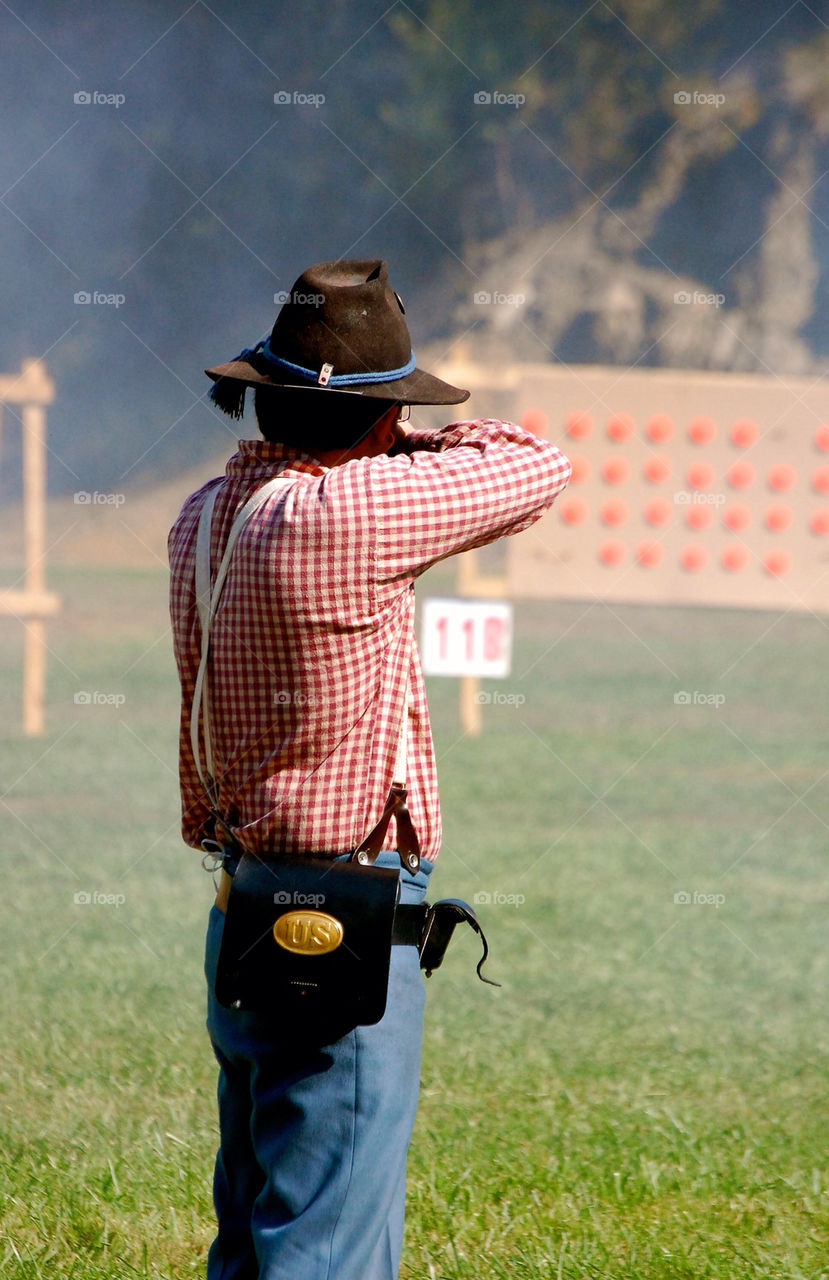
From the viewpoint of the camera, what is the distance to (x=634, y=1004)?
14.0 feet

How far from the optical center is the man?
64.0 inches

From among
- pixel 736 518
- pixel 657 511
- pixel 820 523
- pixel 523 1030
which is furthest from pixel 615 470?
pixel 523 1030

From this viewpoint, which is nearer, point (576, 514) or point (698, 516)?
point (576, 514)

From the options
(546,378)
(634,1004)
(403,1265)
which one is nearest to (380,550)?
(403,1265)

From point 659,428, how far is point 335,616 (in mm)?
6983

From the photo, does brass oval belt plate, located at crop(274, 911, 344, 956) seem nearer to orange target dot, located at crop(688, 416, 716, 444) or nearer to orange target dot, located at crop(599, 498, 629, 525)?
orange target dot, located at crop(599, 498, 629, 525)

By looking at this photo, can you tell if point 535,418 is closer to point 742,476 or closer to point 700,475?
point 700,475

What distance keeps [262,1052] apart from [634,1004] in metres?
2.77

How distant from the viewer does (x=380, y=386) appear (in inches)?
67.6

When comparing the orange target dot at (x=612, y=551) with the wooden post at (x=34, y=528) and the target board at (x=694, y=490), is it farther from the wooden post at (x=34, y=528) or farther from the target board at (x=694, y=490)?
the wooden post at (x=34, y=528)

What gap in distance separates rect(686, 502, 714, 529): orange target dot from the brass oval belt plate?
689 centimetres

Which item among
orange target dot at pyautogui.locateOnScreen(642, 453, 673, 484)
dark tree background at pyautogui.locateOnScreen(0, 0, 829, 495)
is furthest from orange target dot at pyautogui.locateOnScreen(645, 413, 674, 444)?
dark tree background at pyautogui.locateOnScreen(0, 0, 829, 495)

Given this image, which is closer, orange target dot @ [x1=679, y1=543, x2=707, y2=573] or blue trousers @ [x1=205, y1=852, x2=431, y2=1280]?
blue trousers @ [x1=205, y1=852, x2=431, y2=1280]

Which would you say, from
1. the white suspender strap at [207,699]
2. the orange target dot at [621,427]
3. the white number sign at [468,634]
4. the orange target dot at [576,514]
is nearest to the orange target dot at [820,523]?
the orange target dot at [621,427]
